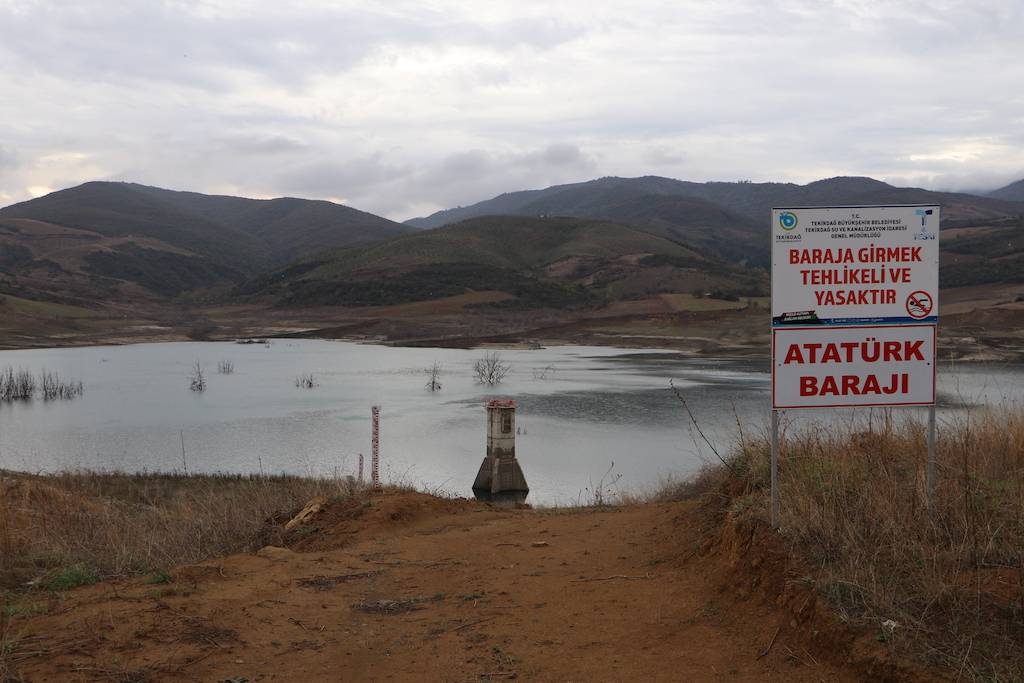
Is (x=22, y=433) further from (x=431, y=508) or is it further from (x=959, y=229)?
(x=959, y=229)

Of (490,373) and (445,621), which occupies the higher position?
(445,621)

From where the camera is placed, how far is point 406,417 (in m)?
26.7

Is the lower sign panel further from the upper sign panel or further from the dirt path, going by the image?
the dirt path

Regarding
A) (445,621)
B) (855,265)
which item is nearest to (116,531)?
(445,621)

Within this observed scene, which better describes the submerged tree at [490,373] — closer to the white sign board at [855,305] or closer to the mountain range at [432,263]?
the mountain range at [432,263]

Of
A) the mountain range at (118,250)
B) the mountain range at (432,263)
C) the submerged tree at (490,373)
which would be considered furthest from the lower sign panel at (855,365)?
the mountain range at (118,250)

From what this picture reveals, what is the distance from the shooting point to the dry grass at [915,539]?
4000mm

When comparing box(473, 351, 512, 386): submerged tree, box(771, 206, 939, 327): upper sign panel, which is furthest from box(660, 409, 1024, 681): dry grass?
box(473, 351, 512, 386): submerged tree

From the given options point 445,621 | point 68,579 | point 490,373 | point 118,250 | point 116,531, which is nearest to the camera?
point 445,621

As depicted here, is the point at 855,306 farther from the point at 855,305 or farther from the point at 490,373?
the point at 490,373

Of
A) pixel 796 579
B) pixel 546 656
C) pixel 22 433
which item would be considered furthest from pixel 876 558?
pixel 22 433

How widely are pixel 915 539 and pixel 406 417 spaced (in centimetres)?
2250

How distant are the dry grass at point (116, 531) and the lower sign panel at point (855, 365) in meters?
4.67

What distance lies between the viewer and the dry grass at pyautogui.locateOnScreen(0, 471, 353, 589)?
6762 millimetres
